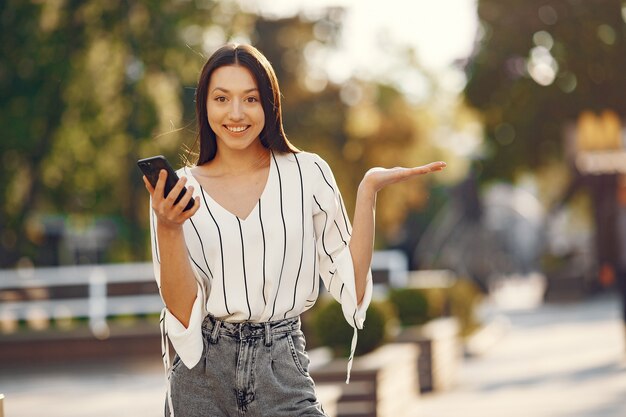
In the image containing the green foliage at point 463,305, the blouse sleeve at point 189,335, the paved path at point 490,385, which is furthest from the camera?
the green foliage at point 463,305

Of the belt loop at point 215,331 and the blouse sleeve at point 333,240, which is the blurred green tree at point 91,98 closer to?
the blouse sleeve at point 333,240

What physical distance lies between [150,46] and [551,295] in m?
16.8

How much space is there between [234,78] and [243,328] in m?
0.73

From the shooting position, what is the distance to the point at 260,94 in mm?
3762

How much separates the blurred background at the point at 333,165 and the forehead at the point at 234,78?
399mm

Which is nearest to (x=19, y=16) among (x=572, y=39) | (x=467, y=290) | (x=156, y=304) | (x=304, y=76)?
(x=156, y=304)

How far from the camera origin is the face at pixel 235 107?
12.2 feet

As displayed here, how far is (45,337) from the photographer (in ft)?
60.4

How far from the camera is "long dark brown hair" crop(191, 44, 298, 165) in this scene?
3740 mm

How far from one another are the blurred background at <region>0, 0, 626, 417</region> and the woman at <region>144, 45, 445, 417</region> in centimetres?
38

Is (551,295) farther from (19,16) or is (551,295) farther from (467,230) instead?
(19,16)

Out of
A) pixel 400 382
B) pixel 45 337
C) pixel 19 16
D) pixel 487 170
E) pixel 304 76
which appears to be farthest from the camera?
pixel 487 170

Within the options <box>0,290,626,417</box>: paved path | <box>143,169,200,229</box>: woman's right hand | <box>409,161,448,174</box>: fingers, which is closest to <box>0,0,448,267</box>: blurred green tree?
<box>0,290,626,417</box>: paved path

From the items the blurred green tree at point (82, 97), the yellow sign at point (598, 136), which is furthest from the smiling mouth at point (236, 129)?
the blurred green tree at point (82, 97)
